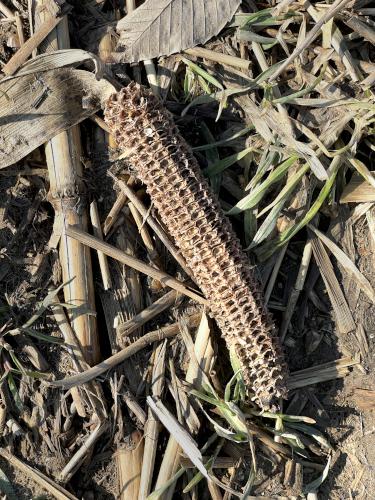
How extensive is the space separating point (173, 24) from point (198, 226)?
0.72 meters

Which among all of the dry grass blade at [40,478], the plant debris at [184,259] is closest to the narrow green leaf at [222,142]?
the plant debris at [184,259]

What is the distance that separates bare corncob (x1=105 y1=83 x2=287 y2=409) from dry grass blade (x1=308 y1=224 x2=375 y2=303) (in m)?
0.31

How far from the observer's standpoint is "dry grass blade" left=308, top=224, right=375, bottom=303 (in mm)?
2357

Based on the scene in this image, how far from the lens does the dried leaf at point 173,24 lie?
2.31 meters

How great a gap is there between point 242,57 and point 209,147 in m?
0.33

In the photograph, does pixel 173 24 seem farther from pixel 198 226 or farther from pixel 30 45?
pixel 198 226

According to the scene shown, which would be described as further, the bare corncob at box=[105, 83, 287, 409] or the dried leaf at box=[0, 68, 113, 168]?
the dried leaf at box=[0, 68, 113, 168]

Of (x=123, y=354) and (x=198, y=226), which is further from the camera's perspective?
(x=123, y=354)

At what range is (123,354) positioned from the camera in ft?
7.68

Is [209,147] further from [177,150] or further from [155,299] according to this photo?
[155,299]

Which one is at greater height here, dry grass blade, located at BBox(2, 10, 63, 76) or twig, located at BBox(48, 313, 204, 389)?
dry grass blade, located at BBox(2, 10, 63, 76)

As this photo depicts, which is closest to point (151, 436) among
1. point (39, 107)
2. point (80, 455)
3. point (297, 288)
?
point (80, 455)

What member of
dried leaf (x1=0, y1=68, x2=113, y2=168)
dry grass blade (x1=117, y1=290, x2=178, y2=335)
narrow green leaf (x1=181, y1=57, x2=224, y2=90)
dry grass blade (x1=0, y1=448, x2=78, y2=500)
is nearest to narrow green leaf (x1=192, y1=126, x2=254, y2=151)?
narrow green leaf (x1=181, y1=57, x2=224, y2=90)

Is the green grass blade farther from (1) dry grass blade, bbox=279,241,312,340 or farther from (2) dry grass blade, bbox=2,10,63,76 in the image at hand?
(2) dry grass blade, bbox=2,10,63,76
